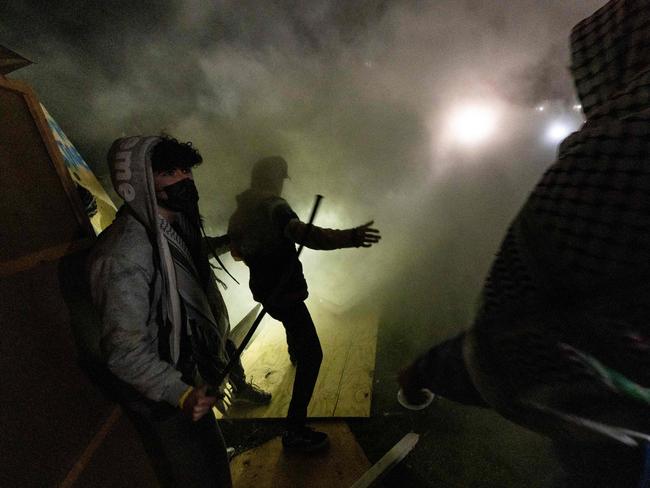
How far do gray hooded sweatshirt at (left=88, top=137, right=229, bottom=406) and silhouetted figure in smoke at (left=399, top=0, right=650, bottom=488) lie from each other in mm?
1450

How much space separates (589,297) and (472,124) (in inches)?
326

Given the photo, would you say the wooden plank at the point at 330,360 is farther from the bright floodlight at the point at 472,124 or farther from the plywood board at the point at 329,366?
the bright floodlight at the point at 472,124

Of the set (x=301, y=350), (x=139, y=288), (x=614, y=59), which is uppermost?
(x=614, y=59)

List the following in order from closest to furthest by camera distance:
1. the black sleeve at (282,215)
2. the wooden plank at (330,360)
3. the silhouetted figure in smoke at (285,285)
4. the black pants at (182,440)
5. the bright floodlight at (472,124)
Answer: the black pants at (182,440) → the black sleeve at (282,215) → the silhouetted figure in smoke at (285,285) → the wooden plank at (330,360) → the bright floodlight at (472,124)

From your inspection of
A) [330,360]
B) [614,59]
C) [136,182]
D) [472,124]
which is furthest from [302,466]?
[472,124]

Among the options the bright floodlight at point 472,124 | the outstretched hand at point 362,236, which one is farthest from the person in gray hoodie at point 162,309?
the bright floodlight at point 472,124

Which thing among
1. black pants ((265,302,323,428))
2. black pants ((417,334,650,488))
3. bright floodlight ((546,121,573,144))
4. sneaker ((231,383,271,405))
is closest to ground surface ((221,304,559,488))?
sneaker ((231,383,271,405))

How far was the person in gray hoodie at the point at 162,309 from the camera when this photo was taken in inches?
64.9

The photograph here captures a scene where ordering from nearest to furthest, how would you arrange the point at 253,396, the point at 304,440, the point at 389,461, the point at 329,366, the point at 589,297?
1. the point at 589,297
2. the point at 389,461
3. the point at 304,440
4. the point at 253,396
5. the point at 329,366

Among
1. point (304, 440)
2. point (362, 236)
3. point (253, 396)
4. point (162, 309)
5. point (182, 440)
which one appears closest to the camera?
point (162, 309)

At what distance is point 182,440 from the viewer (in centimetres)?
204

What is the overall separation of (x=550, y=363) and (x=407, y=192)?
6445 mm

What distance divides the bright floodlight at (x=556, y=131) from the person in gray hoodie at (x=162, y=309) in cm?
1335

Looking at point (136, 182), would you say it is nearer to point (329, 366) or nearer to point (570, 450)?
point (570, 450)
